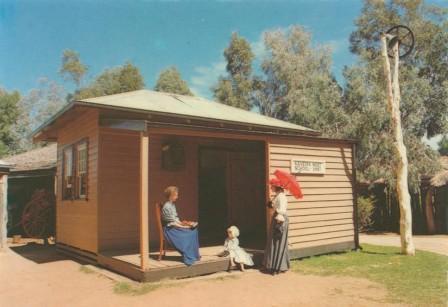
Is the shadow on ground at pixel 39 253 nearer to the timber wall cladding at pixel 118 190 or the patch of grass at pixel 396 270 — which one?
the timber wall cladding at pixel 118 190

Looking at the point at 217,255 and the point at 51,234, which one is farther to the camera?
the point at 51,234

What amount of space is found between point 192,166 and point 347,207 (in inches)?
153

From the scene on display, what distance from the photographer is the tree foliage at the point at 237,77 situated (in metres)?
35.7

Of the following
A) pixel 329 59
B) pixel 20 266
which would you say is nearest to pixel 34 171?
pixel 20 266

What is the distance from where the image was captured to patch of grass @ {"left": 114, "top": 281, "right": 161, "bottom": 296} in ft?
20.3

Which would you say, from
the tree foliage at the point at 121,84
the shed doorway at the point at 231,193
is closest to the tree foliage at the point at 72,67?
the tree foliage at the point at 121,84

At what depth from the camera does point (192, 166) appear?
10391mm

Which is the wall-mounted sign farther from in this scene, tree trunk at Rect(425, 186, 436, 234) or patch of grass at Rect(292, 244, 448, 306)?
tree trunk at Rect(425, 186, 436, 234)

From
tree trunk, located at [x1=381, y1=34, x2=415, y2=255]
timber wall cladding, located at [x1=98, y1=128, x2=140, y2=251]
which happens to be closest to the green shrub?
tree trunk, located at [x1=381, y1=34, x2=415, y2=255]

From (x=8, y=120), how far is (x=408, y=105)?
1246 inches

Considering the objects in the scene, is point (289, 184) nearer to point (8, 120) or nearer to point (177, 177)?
point (177, 177)

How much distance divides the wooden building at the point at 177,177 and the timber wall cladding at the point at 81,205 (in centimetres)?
2

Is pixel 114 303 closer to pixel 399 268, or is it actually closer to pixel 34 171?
pixel 399 268

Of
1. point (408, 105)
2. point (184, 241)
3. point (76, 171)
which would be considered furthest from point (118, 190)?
point (408, 105)
